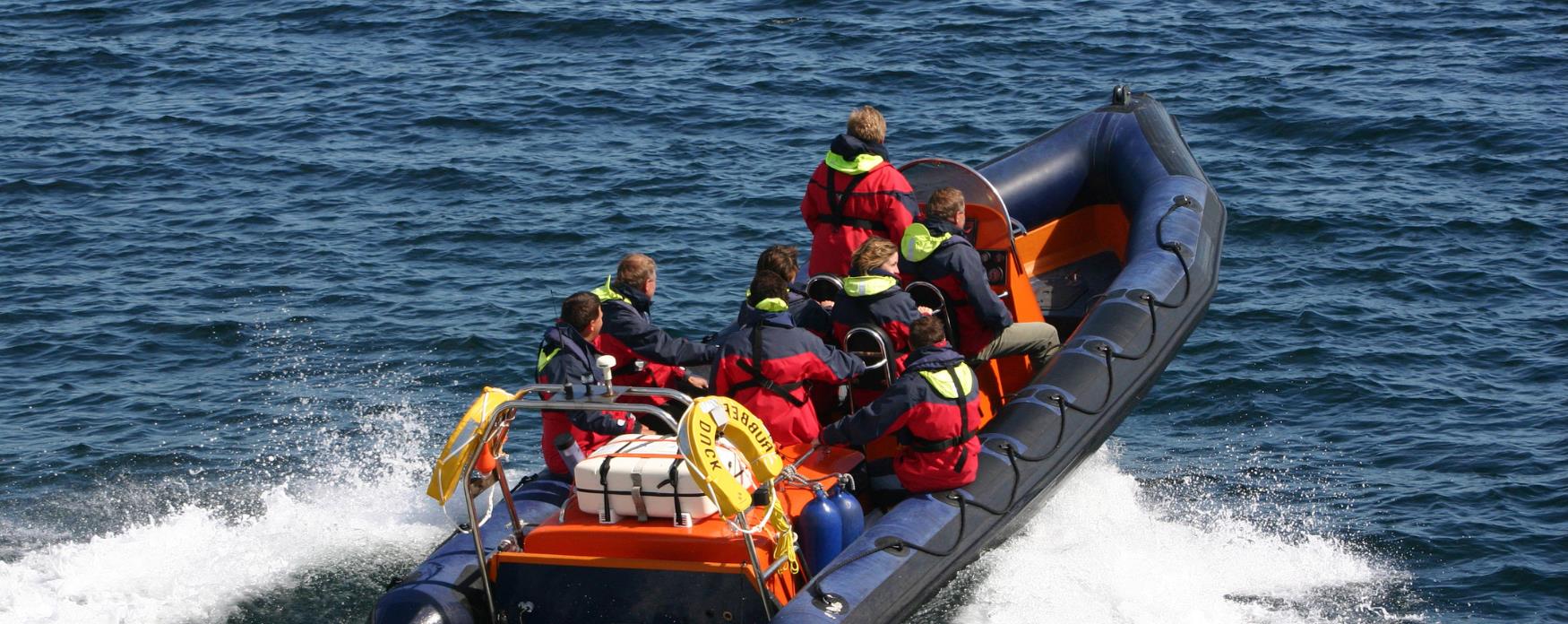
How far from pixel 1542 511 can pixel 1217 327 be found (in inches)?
108

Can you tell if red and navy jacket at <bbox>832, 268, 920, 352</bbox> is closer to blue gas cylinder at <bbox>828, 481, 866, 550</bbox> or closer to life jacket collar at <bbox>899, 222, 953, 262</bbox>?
life jacket collar at <bbox>899, 222, 953, 262</bbox>

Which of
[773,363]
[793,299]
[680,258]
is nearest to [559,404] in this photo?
[773,363]

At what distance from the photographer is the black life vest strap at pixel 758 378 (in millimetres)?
6148

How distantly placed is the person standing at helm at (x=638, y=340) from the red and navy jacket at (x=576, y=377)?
0.57 feet

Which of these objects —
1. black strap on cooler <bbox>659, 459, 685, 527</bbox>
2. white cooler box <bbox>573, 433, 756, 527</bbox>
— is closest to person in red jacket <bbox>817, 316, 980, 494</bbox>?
white cooler box <bbox>573, 433, 756, 527</bbox>

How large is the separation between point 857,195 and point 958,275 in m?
0.90

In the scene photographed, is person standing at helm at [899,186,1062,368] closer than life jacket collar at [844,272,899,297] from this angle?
No

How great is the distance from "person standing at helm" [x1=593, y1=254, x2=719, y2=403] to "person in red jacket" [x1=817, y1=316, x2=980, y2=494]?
0.72 meters

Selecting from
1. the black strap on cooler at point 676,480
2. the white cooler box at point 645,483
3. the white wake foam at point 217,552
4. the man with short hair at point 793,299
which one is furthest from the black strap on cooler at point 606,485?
the white wake foam at point 217,552

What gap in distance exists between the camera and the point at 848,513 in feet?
20.2

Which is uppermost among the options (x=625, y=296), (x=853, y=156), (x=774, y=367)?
(x=853, y=156)

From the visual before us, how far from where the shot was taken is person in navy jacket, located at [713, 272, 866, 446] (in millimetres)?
6160

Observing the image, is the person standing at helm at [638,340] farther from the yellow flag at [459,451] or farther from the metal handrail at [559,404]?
the yellow flag at [459,451]

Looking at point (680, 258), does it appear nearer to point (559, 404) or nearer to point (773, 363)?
point (773, 363)
